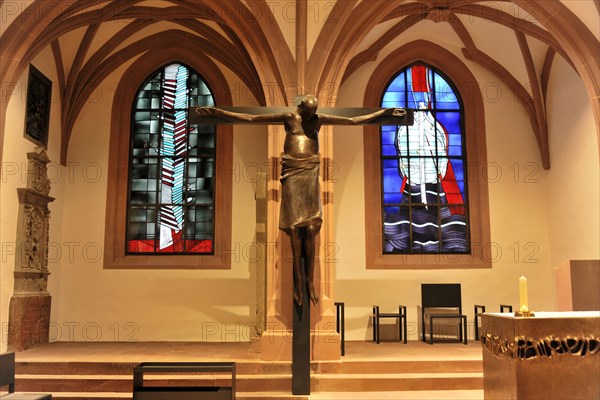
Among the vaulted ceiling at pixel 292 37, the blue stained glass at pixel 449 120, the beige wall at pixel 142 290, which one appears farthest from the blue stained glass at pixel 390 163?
the beige wall at pixel 142 290

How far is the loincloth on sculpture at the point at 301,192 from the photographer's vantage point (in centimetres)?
569

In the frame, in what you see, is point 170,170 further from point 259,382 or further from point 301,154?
point 301,154

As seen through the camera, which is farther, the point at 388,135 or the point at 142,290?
the point at 388,135

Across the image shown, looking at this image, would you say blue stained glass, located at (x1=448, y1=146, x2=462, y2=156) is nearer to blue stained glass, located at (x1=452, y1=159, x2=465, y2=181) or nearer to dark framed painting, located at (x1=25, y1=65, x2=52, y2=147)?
blue stained glass, located at (x1=452, y1=159, x2=465, y2=181)

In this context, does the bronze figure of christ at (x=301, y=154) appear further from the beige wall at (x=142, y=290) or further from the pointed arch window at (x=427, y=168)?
the pointed arch window at (x=427, y=168)

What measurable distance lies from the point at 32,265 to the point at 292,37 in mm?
4959

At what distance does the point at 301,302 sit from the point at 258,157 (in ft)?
15.4

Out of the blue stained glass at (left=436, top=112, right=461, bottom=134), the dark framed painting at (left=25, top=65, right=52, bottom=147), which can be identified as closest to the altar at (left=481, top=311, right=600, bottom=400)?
the blue stained glass at (left=436, top=112, right=461, bottom=134)

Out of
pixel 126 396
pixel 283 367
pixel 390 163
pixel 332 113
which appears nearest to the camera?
pixel 332 113

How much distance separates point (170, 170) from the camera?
405 inches

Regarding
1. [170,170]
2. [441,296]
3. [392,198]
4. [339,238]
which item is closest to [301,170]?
[339,238]

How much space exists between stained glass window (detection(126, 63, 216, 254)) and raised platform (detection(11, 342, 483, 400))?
8.92 feet

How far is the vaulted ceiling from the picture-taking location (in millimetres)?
7613

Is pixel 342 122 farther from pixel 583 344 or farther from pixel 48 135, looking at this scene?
pixel 48 135
